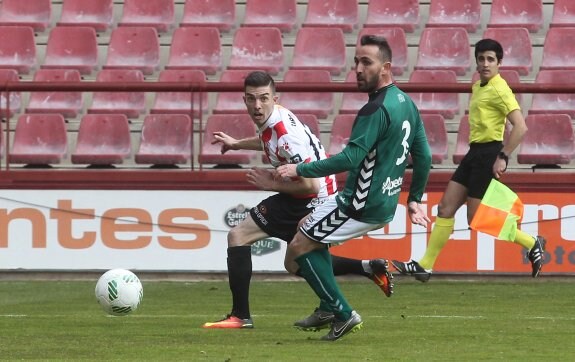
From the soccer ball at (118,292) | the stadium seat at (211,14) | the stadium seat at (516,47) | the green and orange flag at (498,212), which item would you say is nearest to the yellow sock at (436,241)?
the green and orange flag at (498,212)

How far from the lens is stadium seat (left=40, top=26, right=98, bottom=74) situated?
17.3m

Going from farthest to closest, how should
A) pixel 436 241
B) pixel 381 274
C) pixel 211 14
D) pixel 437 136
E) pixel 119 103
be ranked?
pixel 211 14
pixel 119 103
pixel 437 136
pixel 436 241
pixel 381 274

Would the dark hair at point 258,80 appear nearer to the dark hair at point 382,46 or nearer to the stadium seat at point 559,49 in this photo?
the dark hair at point 382,46

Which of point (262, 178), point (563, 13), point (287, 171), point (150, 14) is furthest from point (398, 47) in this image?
point (287, 171)

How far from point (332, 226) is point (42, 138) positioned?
7.50m

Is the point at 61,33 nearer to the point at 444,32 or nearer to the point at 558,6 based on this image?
the point at 444,32

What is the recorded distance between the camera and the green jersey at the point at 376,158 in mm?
7762

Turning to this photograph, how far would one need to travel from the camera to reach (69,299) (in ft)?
38.9

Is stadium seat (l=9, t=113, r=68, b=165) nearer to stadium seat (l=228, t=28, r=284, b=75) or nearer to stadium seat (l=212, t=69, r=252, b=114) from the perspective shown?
stadium seat (l=212, t=69, r=252, b=114)

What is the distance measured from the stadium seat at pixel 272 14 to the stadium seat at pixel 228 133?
3.29 m

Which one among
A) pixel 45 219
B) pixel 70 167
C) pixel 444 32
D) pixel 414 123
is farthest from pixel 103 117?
pixel 414 123

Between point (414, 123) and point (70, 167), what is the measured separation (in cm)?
711

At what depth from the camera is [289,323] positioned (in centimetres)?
970

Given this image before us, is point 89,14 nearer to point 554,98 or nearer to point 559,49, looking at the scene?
point 559,49
